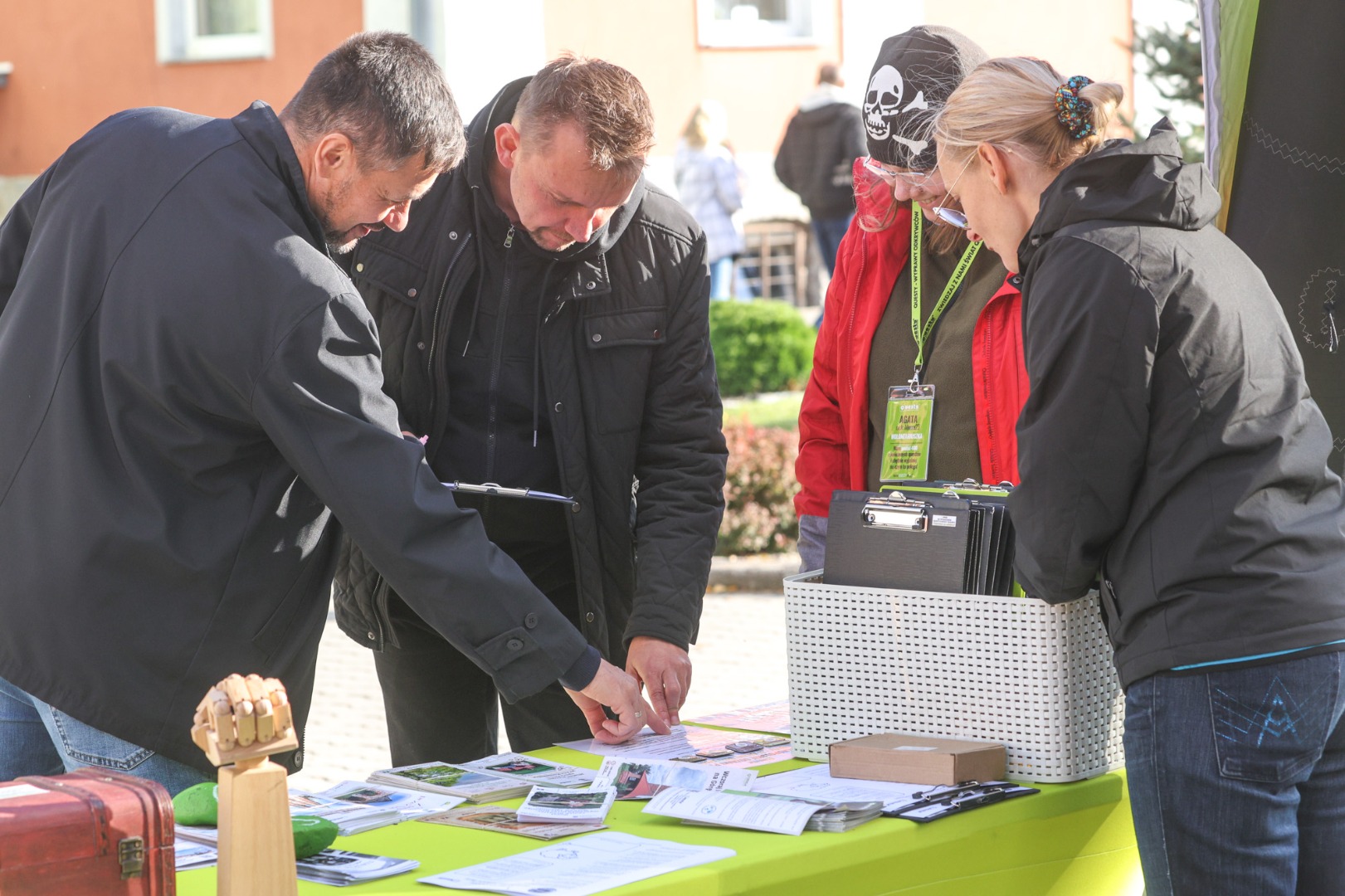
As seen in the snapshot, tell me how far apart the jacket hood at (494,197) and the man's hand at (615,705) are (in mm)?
798

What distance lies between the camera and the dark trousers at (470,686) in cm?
303

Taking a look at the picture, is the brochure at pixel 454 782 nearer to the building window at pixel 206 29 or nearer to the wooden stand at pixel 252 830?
the wooden stand at pixel 252 830

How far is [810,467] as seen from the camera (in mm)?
3127

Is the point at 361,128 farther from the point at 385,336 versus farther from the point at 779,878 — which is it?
the point at 779,878

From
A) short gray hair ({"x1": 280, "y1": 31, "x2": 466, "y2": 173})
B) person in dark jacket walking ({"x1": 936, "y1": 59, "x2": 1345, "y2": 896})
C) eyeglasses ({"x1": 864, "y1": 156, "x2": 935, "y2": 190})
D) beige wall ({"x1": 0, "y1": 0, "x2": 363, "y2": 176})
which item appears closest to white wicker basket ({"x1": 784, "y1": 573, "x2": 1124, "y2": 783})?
person in dark jacket walking ({"x1": 936, "y1": 59, "x2": 1345, "y2": 896})

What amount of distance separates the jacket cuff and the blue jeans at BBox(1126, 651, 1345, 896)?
81cm

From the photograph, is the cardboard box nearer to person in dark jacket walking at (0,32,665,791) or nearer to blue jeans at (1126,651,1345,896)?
blue jeans at (1126,651,1345,896)

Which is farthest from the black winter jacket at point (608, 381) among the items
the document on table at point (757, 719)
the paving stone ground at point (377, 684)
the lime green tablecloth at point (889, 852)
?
the paving stone ground at point (377, 684)

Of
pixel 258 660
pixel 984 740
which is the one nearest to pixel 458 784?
pixel 258 660

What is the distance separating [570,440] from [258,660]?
32.6 inches

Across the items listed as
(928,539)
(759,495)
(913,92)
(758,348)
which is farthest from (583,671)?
(758,348)

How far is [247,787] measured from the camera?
5.56 ft

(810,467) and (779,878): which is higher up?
(810,467)

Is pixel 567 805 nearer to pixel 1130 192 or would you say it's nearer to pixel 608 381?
pixel 608 381
